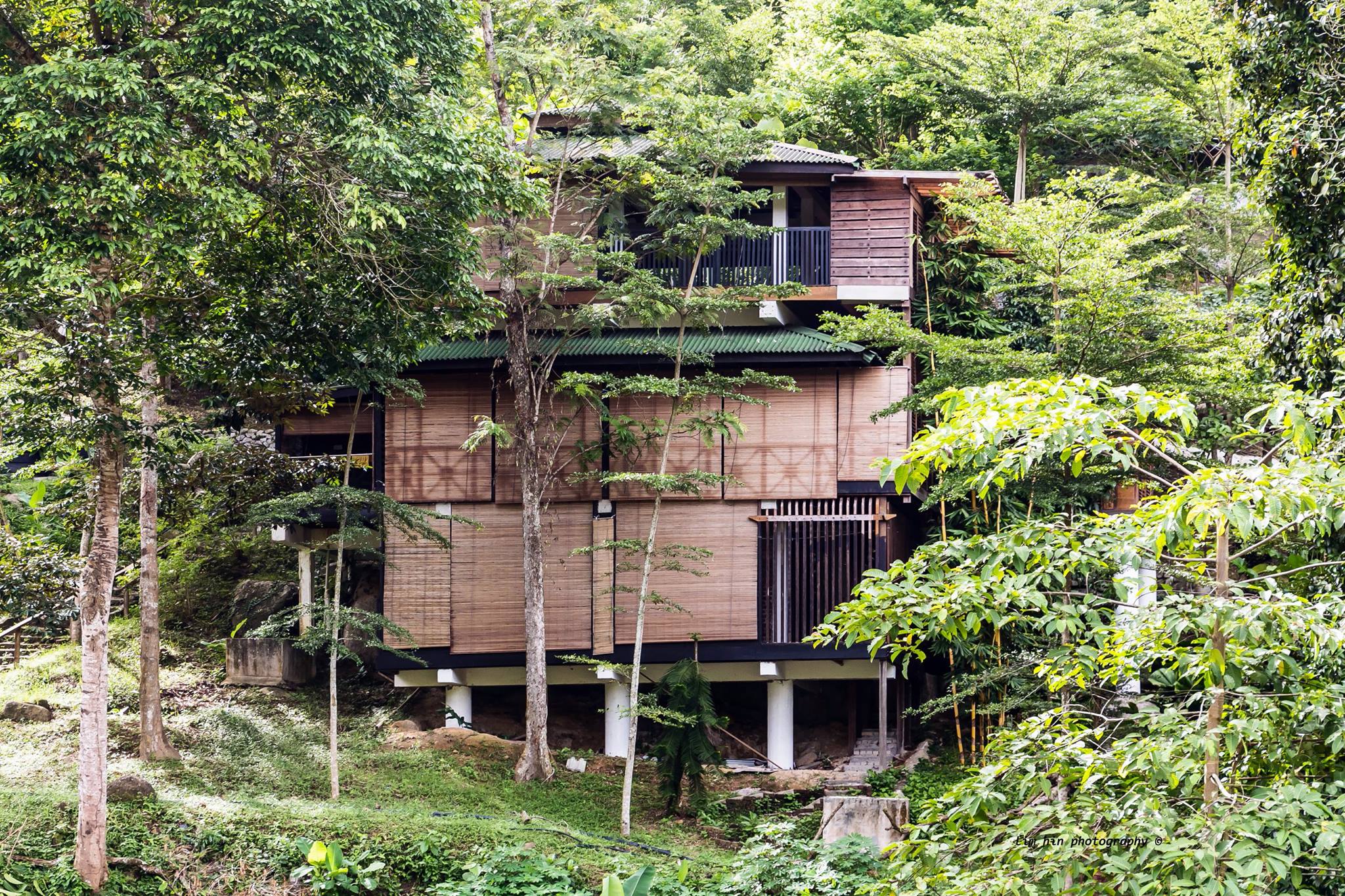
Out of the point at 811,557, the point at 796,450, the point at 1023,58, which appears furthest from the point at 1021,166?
the point at 811,557

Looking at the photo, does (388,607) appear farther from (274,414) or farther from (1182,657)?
(1182,657)

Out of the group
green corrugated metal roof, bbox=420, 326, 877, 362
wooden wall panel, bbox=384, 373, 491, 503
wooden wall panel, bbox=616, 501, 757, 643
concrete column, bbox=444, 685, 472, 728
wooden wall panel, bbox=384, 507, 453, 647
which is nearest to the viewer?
green corrugated metal roof, bbox=420, 326, 877, 362

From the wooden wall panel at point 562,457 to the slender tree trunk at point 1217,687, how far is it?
1087cm

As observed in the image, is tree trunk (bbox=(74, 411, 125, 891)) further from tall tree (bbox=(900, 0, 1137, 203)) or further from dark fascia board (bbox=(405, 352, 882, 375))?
tall tree (bbox=(900, 0, 1137, 203))

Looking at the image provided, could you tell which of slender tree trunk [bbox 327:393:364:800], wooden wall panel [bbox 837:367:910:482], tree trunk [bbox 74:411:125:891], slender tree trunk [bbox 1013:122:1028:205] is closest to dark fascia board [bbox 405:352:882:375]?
wooden wall panel [bbox 837:367:910:482]

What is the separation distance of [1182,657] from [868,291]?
11214 mm

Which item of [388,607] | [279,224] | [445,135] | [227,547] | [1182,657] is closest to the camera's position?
[1182,657]

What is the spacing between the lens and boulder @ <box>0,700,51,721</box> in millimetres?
13938

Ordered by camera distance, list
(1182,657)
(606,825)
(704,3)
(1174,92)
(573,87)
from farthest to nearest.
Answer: (704,3) → (1174,92) → (573,87) → (606,825) → (1182,657)

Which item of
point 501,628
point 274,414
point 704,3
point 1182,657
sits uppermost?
point 704,3

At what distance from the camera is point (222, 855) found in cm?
1090

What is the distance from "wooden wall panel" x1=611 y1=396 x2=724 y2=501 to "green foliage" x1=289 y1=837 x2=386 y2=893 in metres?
5.69

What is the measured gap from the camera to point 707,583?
14.9 m

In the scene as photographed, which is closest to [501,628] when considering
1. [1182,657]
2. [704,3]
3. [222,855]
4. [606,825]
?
[606,825]
